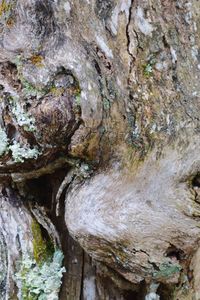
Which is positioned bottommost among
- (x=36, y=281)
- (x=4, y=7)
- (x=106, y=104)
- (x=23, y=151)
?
(x=36, y=281)

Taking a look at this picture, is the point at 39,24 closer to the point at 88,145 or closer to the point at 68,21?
the point at 68,21

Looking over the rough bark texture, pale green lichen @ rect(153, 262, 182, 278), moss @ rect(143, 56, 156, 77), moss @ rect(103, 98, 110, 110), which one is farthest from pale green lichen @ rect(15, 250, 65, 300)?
moss @ rect(143, 56, 156, 77)

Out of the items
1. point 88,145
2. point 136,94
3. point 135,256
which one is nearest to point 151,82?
point 136,94

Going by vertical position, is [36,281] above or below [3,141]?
below

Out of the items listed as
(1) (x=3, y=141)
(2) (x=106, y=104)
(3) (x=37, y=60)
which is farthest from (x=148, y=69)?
(1) (x=3, y=141)

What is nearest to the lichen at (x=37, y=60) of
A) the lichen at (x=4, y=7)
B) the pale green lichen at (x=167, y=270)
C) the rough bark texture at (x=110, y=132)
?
the rough bark texture at (x=110, y=132)

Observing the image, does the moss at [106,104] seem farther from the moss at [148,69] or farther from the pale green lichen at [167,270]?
the pale green lichen at [167,270]

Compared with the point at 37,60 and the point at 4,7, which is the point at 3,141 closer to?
the point at 37,60
